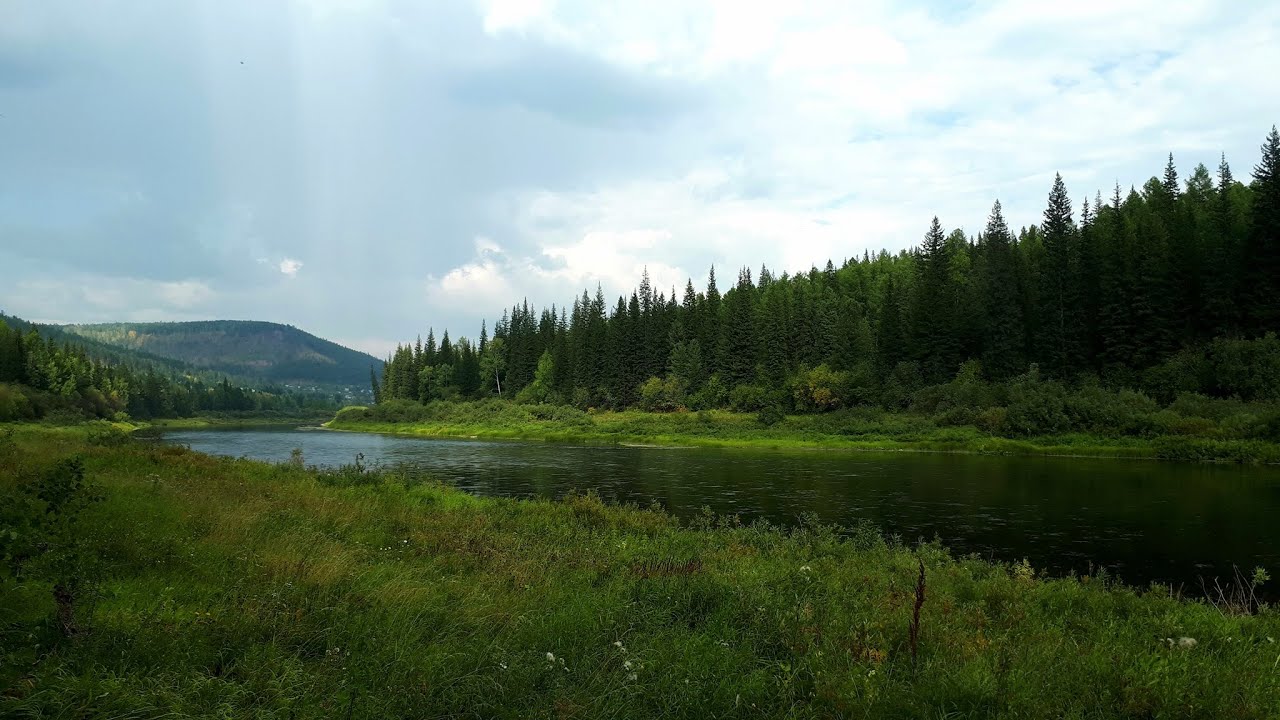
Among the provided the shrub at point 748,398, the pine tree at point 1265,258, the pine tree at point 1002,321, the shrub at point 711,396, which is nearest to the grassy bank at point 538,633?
the pine tree at point 1265,258

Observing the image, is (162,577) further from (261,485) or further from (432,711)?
(261,485)

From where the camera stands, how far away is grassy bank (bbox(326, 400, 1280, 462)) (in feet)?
165

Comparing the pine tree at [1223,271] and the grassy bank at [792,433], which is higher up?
the pine tree at [1223,271]

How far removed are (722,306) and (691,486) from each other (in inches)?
3670

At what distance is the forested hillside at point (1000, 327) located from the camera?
63.1 m

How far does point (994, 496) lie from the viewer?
32625 mm

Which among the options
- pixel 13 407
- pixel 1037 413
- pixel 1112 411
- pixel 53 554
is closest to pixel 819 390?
pixel 1037 413

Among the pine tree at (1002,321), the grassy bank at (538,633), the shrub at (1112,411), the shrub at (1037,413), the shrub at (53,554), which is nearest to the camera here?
the grassy bank at (538,633)

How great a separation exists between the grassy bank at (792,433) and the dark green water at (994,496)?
4736 millimetres

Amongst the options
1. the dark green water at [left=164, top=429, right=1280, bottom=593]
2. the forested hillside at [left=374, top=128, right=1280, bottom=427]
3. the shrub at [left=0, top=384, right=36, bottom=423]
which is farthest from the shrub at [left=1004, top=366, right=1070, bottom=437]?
the shrub at [left=0, top=384, right=36, bottom=423]

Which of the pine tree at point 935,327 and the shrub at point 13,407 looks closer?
the shrub at point 13,407

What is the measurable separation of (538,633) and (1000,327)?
86.6m

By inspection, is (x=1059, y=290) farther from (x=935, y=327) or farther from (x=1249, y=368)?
(x=1249, y=368)

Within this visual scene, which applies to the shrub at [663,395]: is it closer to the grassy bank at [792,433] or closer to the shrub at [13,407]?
the grassy bank at [792,433]
